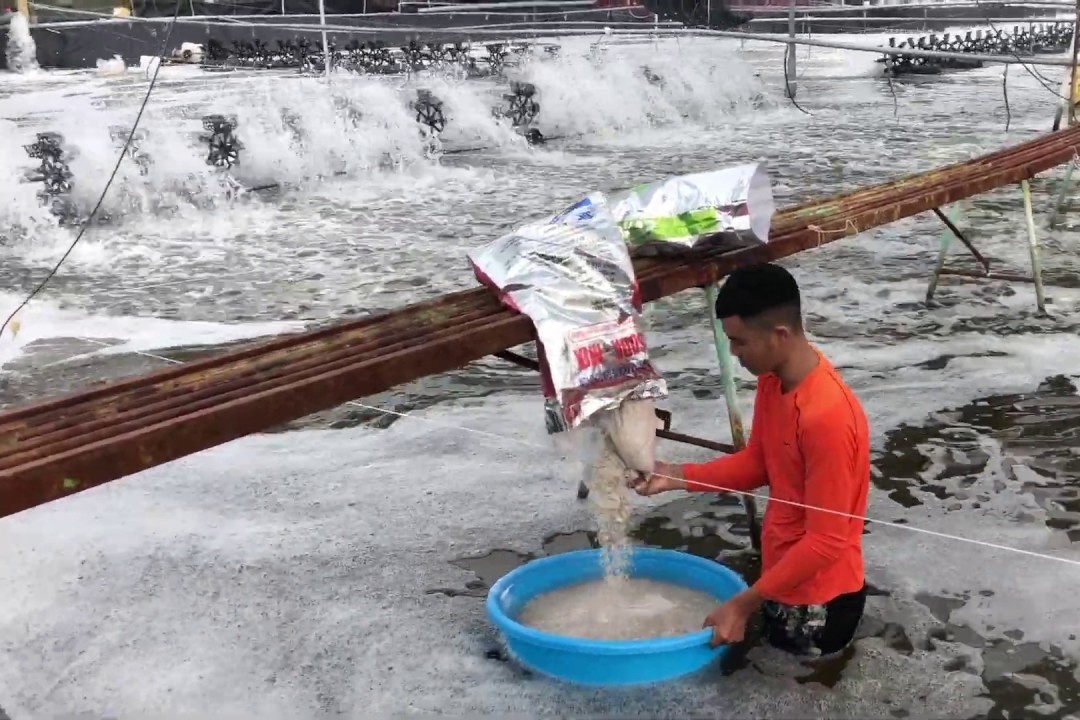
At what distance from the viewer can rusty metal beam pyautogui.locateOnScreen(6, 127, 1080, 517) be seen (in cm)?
196

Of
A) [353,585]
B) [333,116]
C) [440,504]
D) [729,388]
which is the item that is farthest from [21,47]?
[729,388]

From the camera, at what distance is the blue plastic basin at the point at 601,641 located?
8.14 feet

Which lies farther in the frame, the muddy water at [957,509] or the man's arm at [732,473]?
the man's arm at [732,473]

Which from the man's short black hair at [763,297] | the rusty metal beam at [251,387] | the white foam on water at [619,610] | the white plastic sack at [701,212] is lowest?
the white foam on water at [619,610]

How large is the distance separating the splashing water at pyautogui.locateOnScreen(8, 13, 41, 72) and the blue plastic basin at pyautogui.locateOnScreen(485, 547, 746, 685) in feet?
59.1

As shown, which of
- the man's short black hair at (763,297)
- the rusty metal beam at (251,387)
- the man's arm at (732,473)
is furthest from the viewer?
the man's arm at (732,473)

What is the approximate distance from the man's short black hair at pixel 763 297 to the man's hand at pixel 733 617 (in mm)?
642

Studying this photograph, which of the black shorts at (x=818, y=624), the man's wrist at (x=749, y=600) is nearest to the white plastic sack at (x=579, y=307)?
the man's wrist at (x=749, y=600)

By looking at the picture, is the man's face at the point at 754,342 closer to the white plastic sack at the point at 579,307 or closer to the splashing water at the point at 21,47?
the white plastic sack at the point at 579,307

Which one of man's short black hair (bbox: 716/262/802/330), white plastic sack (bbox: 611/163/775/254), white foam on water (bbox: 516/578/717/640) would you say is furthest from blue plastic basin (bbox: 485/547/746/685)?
white plastic sack (bbox: 611/163/775/254)

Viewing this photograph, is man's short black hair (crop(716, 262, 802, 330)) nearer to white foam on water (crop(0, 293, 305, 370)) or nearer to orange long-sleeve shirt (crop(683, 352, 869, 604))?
orange long-sleeve shirt (crop(683, 352, 869, 604))

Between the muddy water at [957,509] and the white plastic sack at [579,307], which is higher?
the white plastic sack at [579,307]

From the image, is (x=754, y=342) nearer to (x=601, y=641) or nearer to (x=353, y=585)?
(x=601, y=641)

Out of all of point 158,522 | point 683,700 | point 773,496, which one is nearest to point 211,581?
point 158,522
